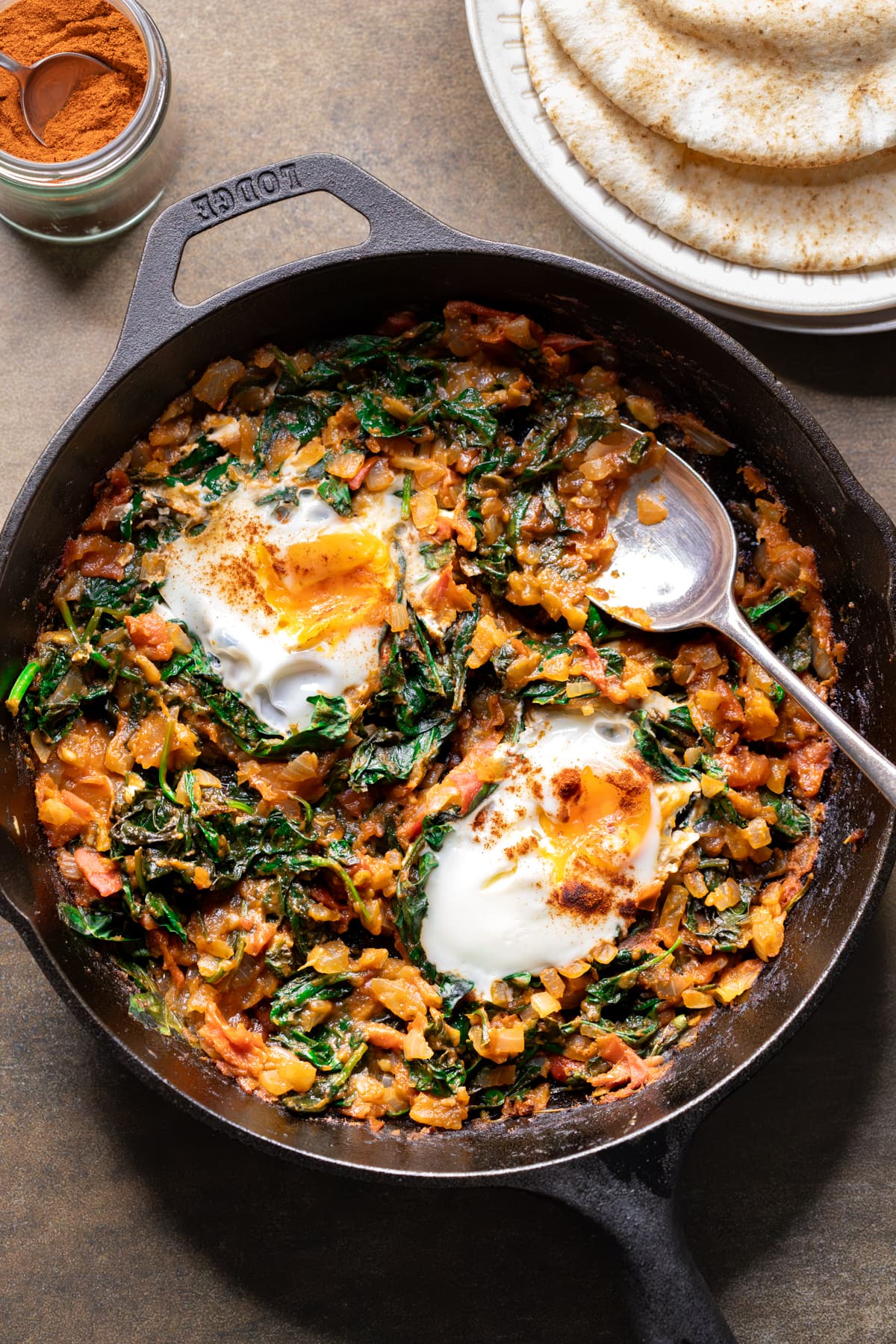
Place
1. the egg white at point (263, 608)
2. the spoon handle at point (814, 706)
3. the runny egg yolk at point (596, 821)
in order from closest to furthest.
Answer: the spoon handle at point (814, 706), the runny egg yolk at point (596, 821), the egg white at point (263, 608)

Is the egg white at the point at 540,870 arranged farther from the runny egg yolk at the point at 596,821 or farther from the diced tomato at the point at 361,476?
the diced tomato at the point at 361,476

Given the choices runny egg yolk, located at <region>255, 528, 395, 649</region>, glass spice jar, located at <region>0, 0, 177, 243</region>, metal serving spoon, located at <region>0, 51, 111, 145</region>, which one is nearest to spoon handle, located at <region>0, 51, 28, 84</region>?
metal serving spoon, located at <region>0, 51, 111, 145</region>

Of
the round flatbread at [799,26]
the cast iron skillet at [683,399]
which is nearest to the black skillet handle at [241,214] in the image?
the cast iron skillet at [683,399]

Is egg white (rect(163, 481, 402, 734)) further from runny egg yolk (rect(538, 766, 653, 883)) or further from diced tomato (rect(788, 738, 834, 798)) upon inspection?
diced tomato (rect(788, 738, 834, 798))

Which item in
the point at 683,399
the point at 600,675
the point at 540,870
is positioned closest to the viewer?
the point at 540,870

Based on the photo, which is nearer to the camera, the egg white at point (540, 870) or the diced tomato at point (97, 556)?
the egg white at point (540, 870)

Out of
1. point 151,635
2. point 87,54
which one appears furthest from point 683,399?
point 87,54

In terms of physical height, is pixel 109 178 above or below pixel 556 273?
below

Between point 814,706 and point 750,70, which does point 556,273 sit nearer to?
point 750,70
